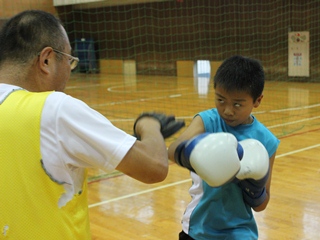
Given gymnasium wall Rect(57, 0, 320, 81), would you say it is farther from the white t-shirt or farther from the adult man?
the white t-shirt

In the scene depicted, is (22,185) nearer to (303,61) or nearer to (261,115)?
(261,115)

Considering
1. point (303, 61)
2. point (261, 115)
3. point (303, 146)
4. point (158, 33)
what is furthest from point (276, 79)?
point (303, 146)

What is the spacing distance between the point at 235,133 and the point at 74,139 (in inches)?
33.5

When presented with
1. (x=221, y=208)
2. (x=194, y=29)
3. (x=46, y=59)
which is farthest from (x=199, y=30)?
(x=46, y=59)

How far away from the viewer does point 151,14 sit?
614 inches

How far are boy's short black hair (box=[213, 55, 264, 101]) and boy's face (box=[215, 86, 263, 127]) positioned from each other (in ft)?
0.06

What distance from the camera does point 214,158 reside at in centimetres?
142

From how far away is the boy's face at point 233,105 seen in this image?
181cm

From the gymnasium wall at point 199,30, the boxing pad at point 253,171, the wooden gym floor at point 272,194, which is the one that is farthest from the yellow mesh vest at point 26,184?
the gymnasium wall at point 199,30

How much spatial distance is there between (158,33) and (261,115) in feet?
27.5

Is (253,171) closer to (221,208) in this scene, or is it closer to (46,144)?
(221,208)

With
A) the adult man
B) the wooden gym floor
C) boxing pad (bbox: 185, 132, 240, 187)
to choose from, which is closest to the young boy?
boxing pad (bbox: 185, 132, 240, 187)

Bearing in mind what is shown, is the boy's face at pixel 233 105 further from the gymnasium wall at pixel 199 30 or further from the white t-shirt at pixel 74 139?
the gymnasium wall at pixel 199 30

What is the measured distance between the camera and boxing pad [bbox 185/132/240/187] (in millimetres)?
1422
